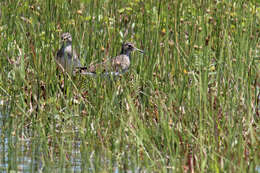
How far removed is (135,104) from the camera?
24.3 feet

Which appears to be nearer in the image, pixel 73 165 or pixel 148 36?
pixel 73 165

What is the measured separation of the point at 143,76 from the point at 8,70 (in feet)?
4.98

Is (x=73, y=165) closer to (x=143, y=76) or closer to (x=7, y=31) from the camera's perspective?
(x=143, y=76)

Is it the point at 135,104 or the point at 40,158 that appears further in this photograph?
the point at 135,104

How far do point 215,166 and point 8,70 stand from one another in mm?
3659

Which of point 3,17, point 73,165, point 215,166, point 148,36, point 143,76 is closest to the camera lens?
point 215,166

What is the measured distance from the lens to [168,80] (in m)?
6.61

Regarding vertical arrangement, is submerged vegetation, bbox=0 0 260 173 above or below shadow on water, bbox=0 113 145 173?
above

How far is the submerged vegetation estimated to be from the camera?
208 inches

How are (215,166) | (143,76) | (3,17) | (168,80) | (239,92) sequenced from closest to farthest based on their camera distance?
(215,166) < (239,92) < (168,80) < (143,76) < (3,17)

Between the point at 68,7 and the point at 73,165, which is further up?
the point at 68,7

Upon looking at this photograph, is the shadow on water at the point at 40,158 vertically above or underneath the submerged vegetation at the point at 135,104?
underneath

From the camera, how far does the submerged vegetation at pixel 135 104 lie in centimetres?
528

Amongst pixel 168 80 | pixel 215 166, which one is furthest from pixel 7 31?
pixel 215 166
